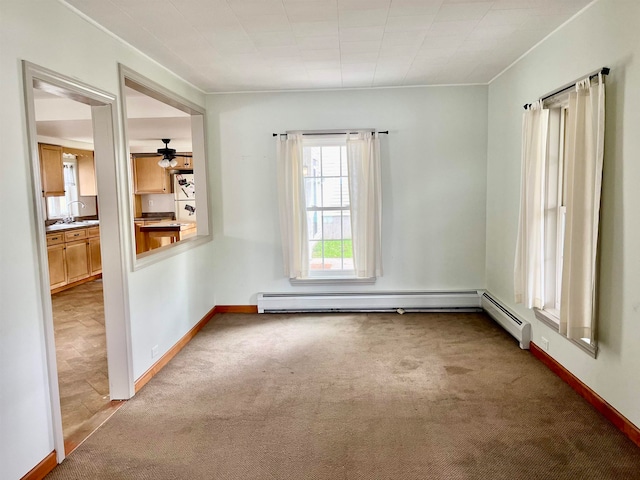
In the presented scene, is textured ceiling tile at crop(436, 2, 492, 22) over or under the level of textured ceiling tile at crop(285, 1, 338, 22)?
over

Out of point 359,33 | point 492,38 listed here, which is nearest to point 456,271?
point 492,38

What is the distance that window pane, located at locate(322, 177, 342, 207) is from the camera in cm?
510

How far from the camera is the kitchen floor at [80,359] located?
304 cm

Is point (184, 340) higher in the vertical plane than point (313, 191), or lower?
lower

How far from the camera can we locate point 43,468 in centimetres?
229

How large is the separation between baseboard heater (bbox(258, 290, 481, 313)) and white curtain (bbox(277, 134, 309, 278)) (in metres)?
0.33

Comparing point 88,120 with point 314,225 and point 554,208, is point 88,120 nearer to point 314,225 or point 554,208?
point 314,225

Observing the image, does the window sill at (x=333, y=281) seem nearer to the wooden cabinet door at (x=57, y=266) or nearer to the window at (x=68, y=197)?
the wooden cabinet door at (x=57, y=266)

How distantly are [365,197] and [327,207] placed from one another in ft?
1.63

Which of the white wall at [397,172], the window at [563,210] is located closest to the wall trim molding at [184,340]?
the white wall at [397,172]

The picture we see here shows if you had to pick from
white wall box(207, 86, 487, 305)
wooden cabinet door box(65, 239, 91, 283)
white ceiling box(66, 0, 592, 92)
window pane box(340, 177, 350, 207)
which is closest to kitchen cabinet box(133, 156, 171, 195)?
wooden cabinet door box(65, 239, 91, 283)

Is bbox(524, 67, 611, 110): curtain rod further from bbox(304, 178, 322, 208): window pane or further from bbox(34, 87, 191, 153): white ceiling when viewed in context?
bbox(34, 87, 191, 153): white ceiling

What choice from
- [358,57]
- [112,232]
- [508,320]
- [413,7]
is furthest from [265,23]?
[508,320]

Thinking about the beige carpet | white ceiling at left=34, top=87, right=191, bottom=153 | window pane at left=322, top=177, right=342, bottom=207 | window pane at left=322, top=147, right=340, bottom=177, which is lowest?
the beige carpet
